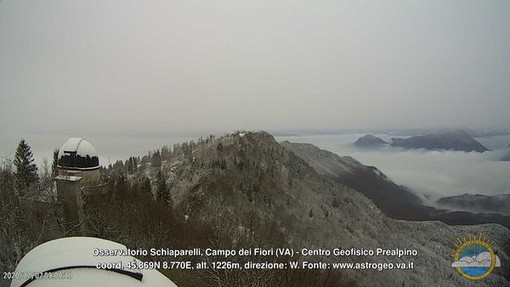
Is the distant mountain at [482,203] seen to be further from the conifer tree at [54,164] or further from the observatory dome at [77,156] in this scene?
the conifer tree at [54,164]

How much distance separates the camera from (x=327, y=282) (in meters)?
2.63

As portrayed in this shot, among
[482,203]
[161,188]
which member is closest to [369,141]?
[482,203]

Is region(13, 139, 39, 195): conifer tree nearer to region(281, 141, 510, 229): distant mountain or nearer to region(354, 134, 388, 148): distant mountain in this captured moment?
region(281, 141, 510, 229): distant mountain

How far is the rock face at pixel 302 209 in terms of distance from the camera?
2.65 m

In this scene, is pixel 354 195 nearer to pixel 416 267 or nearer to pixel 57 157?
pixel 416 267

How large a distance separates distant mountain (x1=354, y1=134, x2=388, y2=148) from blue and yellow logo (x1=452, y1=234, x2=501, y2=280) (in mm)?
1051

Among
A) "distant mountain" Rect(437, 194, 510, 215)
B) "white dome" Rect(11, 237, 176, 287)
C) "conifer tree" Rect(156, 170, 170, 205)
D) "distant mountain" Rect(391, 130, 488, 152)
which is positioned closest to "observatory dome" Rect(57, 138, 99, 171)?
"conifer tree" Rect(156, 170, 170, 205)

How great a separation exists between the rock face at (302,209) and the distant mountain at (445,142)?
380mm

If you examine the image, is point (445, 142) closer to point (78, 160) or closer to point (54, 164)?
point (78, 160)

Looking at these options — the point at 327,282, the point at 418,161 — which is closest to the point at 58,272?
the point at 327,282

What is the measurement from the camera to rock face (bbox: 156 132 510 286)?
265 centimetres

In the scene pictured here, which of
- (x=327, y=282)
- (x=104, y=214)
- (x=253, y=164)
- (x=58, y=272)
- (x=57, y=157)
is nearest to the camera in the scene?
(x=58, y=272)

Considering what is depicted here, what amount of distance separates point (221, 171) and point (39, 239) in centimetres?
199

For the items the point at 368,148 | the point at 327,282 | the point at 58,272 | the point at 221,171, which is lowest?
the point at 327,282
